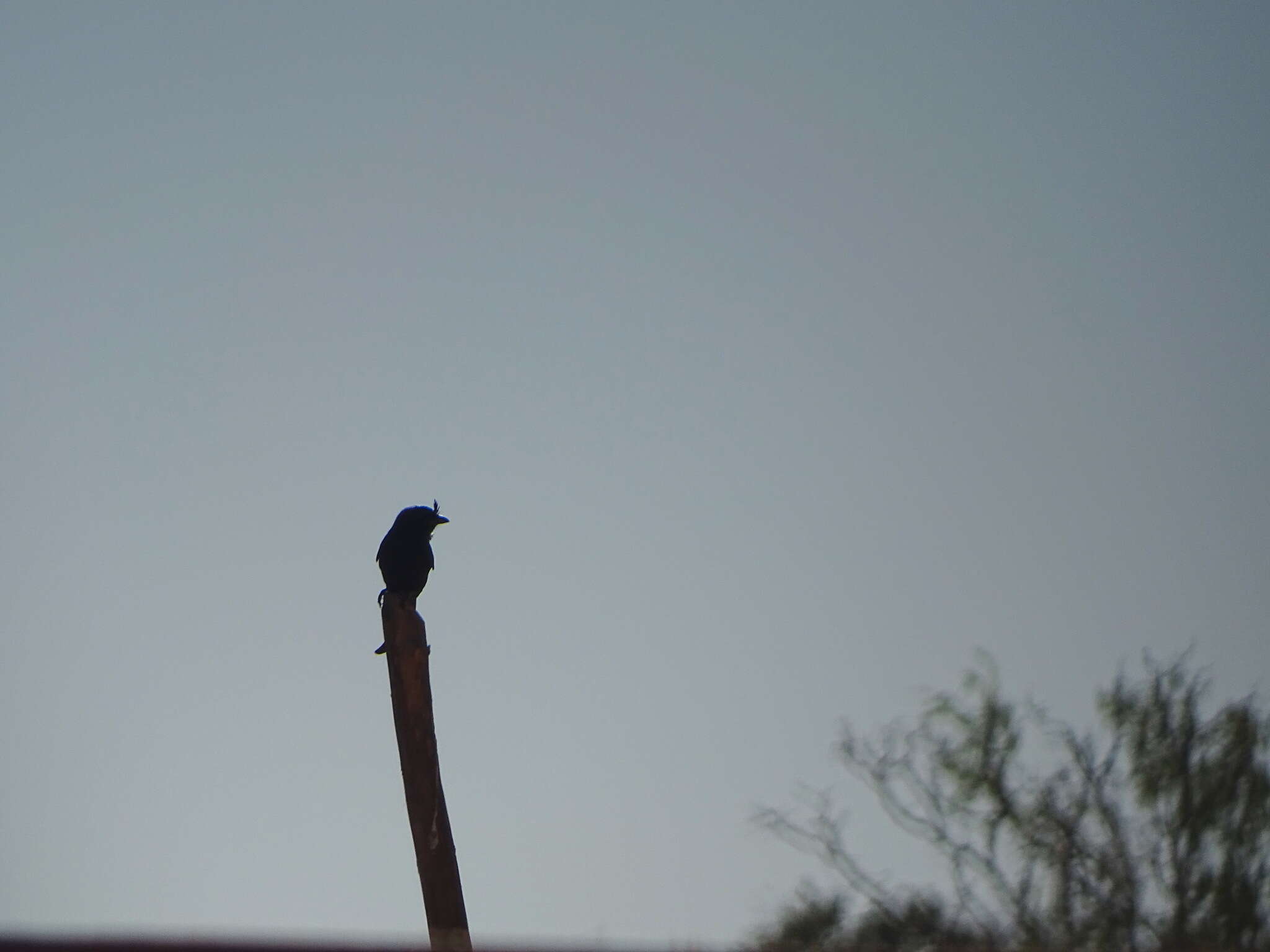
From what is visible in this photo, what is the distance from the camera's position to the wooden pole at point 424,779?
6188 mm

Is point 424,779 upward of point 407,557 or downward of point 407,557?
downward

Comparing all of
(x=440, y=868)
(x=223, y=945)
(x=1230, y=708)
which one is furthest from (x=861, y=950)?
(x=1230, y=708)

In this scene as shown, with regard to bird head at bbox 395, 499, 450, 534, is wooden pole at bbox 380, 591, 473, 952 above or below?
below

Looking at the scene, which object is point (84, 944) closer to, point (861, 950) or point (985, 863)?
point (861, 950)

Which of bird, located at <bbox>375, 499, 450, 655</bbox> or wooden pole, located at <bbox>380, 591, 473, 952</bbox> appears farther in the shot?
bird, located at <bbox>375, 499, 450, 655</bbox>

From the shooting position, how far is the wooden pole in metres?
6.19

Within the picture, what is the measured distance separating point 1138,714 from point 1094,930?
3.57 meters

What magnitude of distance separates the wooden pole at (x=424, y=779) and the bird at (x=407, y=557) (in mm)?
423

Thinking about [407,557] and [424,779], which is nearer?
[424,779]

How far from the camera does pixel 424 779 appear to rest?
250 inches

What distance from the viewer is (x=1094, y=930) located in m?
13.8

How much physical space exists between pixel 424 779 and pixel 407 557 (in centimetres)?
154

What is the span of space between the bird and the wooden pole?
1.39ft

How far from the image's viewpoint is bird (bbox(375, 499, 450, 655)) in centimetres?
739
